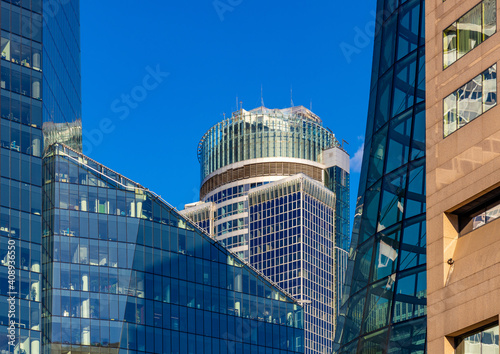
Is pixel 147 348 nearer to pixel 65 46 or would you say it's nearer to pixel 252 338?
pixel 252 338

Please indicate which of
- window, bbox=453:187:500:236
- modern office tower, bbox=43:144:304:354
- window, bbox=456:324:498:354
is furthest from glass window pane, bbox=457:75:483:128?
→ modern office tower, bbox=43:144:304:354

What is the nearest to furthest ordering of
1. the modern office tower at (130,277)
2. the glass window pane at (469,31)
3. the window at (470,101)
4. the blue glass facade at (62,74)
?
the window at (470,101)
the glass window pane at (469,31)
the modern office tower at (130,277)
the blue glass facade at (62,74)

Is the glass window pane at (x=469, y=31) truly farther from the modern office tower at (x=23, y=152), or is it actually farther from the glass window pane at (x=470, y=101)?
the modern office tower at (x=23, y=152)

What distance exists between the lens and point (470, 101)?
37.0m

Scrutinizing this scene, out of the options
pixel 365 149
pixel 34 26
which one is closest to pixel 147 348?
pixel 34 26

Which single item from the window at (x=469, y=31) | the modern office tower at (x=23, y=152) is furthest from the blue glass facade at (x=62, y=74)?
the window at (x=469, y=31)

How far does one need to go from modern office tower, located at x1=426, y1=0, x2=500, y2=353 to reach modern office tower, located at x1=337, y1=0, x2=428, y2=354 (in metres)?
7.92

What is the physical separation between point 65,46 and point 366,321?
243 feet

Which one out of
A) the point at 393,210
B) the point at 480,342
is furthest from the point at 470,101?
the point at 393,210

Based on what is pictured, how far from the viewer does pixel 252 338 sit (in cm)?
11144

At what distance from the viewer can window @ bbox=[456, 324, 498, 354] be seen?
34.2 meters

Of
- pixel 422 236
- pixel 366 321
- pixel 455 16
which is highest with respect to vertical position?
pixel 455 16

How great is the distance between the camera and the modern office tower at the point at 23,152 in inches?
3546

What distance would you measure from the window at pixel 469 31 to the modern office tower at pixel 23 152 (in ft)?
194
